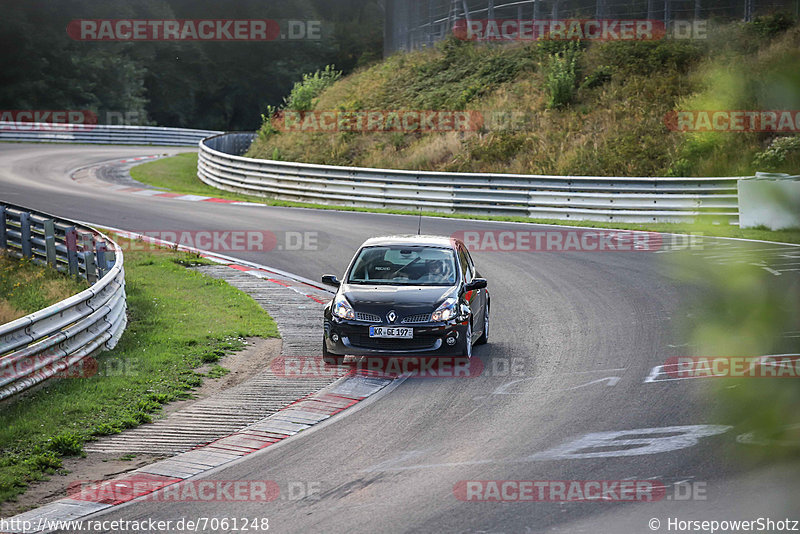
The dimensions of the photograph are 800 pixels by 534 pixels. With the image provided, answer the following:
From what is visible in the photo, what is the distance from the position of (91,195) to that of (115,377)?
1982 cm

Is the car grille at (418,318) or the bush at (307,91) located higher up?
the bush at (307,91)

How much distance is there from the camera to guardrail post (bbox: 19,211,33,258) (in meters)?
18.0

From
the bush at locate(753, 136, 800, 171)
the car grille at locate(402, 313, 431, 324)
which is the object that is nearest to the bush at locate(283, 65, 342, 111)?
the bush at locate(753, 136, 800, 171)

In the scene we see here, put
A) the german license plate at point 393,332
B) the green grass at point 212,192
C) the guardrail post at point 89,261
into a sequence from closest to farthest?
the german license plate at point 393,332
the guardrail post at point 89,261
the green grass at point 212,192

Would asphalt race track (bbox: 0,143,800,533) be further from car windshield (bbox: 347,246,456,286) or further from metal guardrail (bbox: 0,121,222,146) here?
metal guardrail (bbox: 0,121,222,146)

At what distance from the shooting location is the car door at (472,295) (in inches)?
469

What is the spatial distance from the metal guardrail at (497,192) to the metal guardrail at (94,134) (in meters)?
22.1

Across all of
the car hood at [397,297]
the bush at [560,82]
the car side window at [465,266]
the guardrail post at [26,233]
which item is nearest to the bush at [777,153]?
the bush at [560,82]

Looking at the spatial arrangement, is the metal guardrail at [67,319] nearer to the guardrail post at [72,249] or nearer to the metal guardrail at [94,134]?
the guardrail post at [72,249]

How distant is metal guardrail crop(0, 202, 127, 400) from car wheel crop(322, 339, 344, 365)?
2819 mm

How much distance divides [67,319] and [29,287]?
5845 millimetres

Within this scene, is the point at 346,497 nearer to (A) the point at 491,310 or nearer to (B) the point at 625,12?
(A) the point at 491,310

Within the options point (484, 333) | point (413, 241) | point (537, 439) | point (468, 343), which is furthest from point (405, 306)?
point (537, 439)

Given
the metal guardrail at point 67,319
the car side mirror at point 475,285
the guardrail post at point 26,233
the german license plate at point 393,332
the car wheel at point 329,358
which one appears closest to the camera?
A: the metal guardrail at point 67,319
